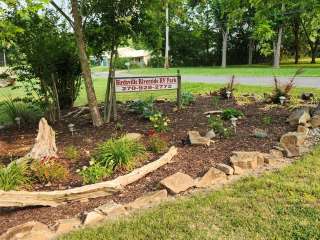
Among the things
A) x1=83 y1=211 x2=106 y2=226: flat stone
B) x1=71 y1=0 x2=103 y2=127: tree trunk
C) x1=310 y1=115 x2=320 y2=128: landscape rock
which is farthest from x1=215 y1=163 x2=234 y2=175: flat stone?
x1=71 y1=0 x2=103 y2=127: tree trunk

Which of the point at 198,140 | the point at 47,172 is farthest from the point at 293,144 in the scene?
the point at 47,172

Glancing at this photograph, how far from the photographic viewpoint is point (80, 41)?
22.5 ft

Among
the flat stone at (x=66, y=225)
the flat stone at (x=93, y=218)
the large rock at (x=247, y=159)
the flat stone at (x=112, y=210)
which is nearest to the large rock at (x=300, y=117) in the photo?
the large rock at (x=247, y=159)

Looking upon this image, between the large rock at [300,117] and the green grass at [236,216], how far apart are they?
2185mm

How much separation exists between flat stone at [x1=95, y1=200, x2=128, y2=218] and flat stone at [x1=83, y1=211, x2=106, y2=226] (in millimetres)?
45

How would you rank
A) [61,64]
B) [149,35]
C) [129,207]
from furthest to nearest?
1. [61,64]
2. [149,35]
3. [129,207]

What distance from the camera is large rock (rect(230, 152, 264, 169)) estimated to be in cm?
487

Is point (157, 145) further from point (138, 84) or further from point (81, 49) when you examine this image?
point (138, 84)

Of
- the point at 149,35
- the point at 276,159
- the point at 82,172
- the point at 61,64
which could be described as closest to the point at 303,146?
the point at 276,159

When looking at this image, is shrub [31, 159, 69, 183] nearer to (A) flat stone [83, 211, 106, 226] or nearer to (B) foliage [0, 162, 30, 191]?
(B) foliage [0, 162, 30, 191]

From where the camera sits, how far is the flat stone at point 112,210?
3820mm

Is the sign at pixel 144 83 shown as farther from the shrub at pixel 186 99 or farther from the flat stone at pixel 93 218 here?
the flat stone at pixel 93 218

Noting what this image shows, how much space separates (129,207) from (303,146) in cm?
294

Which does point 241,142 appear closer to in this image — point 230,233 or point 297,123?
point 297,123
